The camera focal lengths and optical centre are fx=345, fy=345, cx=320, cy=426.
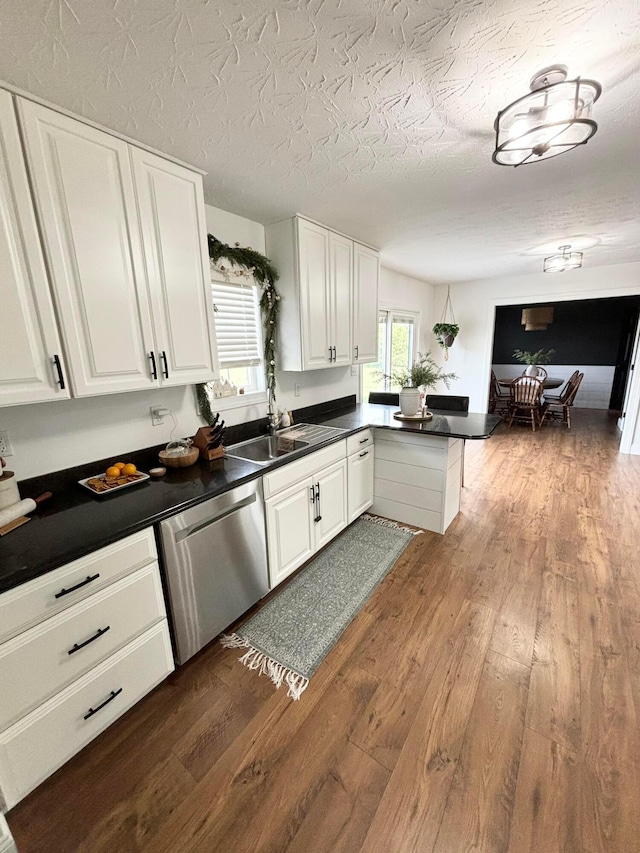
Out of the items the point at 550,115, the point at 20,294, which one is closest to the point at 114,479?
the point at 20,294

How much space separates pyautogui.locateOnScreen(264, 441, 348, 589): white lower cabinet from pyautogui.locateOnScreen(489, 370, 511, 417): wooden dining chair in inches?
194

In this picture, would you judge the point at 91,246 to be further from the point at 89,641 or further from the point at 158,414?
the point at 89,641

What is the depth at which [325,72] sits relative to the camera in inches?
48.2

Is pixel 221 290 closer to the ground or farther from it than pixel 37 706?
farther from it

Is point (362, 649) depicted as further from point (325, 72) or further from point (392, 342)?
point (392, 342)

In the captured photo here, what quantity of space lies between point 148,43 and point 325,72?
Result: 58 centimetres

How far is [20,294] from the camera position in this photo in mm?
1320

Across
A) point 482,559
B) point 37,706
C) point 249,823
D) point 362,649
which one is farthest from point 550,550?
point 37,706

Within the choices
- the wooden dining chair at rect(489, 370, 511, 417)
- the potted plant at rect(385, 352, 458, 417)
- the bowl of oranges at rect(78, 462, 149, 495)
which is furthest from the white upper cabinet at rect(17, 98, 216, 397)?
the wooden dining chair at rect(489, 370, 511, 417)

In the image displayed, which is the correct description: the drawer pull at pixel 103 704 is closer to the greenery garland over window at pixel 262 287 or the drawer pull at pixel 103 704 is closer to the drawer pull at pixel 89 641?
the drawer pull at pixel 89 641

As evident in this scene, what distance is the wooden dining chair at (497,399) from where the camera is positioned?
6.50 metres

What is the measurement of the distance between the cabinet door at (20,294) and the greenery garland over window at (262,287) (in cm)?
94

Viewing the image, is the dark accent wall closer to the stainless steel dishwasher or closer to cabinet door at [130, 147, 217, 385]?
cabinet door at [130, 147, 217, 385]

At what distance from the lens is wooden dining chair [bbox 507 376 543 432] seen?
5906mm
